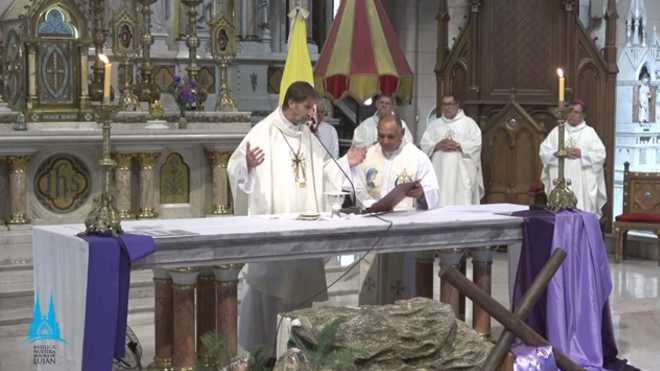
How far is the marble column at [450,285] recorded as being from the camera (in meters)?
6.40

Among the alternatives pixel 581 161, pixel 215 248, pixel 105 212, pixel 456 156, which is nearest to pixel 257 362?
pixel 215 248

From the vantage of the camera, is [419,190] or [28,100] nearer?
[419,190]

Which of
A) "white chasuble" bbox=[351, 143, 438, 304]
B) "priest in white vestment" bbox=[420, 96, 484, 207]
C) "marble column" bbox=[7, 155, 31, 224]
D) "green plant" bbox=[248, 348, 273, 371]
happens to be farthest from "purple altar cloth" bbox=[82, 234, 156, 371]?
"priest in white vestment" bbox=[420, 96, 484, 207]

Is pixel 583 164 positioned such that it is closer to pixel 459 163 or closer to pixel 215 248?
pixel 459 163

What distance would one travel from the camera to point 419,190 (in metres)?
6.21

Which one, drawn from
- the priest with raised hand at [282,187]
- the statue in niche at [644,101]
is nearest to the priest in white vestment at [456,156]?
the priest with raised hand at [282,187]

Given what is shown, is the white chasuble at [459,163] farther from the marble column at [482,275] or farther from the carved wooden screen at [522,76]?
the marble column at [482,275]

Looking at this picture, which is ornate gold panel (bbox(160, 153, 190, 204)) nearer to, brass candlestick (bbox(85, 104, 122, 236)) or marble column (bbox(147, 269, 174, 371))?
marble column (bbox(147, 269, 174, 371))

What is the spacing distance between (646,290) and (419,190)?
4.04 m

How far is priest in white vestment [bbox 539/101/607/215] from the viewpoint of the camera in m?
11.1

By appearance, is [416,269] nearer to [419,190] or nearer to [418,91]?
[419,190]

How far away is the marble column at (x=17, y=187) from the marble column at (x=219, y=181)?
1.59 metres

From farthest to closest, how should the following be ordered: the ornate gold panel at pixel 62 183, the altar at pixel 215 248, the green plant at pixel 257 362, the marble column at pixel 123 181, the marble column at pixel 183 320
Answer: the marble column at pixel 123 181 → the ornate gold panel at pixel 62 183 → the marble column at pixel 183 320 → the altar at pixel 215 248 → the green plant at pixel 257 362

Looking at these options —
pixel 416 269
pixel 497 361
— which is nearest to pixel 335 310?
pixel 497 361
